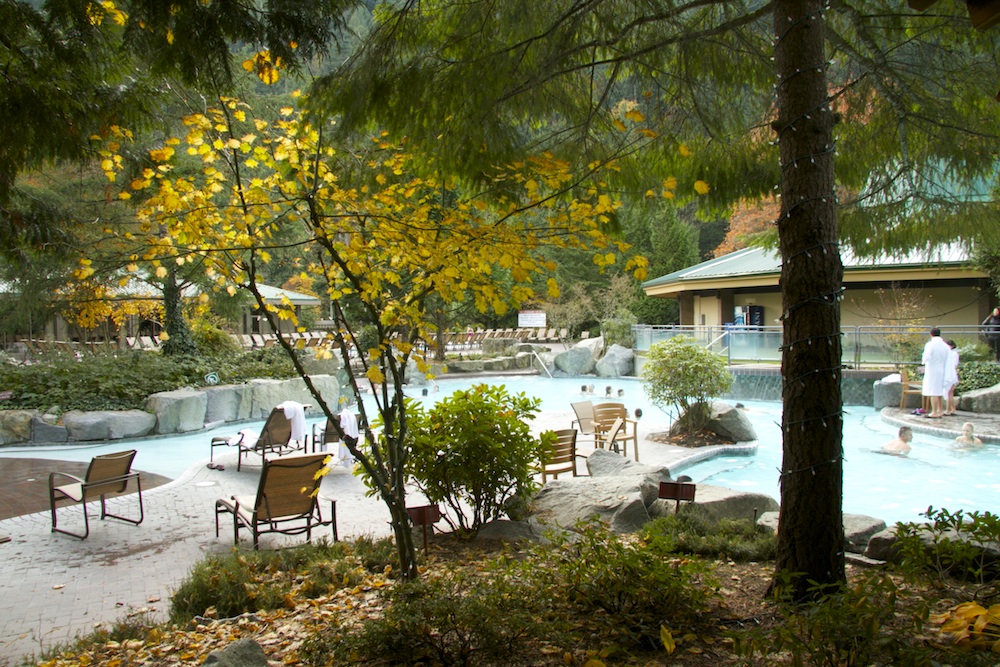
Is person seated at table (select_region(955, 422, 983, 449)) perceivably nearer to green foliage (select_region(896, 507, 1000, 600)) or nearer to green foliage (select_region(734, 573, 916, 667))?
green foliage (select_region(896, 507, 1000, 600))

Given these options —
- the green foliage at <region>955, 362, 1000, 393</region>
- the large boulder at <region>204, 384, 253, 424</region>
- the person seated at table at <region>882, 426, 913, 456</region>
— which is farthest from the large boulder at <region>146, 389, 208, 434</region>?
the green foliage at <region>955, 362, 1000, 393</region>

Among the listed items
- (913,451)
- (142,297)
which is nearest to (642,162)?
(913,451)

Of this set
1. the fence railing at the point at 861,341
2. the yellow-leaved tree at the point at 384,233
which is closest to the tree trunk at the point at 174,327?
the fence railing at the point at 861,341

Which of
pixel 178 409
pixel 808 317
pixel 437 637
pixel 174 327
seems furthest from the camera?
pixel 174 327

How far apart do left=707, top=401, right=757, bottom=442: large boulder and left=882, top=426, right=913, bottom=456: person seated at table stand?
80.0 inches

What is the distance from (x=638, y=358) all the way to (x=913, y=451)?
1207 cm

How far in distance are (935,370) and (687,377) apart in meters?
5.00

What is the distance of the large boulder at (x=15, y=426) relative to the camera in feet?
39.5

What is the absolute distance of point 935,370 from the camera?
42.0 ft

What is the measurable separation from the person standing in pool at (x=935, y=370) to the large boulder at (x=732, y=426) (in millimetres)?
3623

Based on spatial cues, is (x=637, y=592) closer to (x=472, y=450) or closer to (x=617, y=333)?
(x=472, y=450)

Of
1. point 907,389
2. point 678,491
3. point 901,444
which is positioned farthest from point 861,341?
point 678,491

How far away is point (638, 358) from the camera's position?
23.3m

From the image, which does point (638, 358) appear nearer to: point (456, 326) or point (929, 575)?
point (456, 326)
